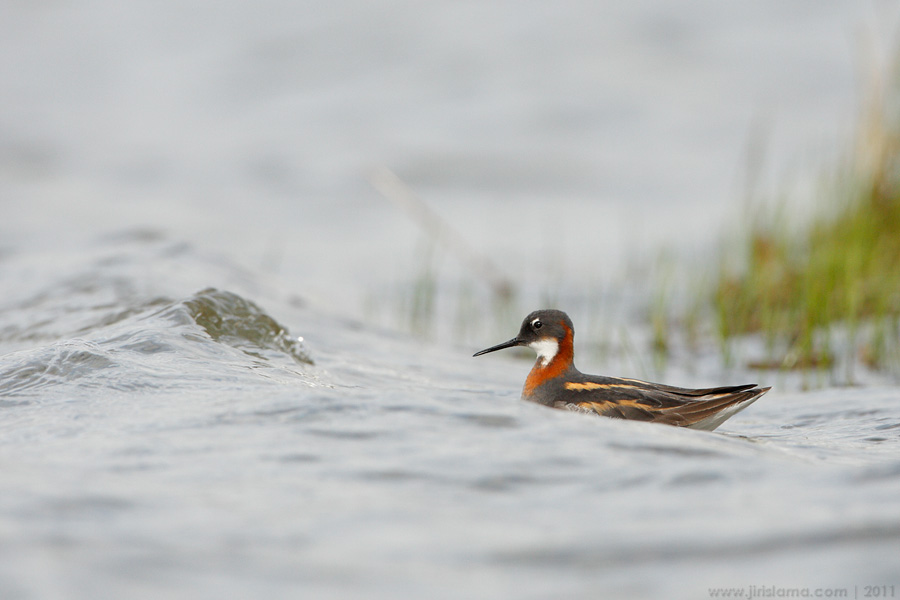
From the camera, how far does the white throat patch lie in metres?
5.66

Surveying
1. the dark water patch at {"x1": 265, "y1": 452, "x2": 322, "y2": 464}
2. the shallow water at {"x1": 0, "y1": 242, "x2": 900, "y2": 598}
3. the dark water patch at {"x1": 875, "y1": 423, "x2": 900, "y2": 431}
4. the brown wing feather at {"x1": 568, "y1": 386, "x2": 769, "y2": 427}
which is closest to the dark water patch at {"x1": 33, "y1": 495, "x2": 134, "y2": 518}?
the shallow water at {"x1": 0, "y1": 242, "x2": 900, "y2": 598}

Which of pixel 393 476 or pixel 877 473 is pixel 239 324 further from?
pixel 877 473

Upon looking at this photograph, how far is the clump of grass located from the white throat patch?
213 cm

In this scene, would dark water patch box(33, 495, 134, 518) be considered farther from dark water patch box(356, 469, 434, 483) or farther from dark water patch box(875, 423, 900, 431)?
dark water patch box(875, 423, 900, 431)

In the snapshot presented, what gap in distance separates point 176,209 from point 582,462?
11070mm

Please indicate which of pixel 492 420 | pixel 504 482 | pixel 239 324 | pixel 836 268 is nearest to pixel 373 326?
pixel 239 324

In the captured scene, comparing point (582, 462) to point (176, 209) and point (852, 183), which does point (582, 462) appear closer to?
point (852, 183)

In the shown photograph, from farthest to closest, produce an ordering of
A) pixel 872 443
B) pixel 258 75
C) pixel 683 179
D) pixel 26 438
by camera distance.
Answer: pixel 258 75 < pixel 683 179 < pixel 872 443 < pixel 26 438

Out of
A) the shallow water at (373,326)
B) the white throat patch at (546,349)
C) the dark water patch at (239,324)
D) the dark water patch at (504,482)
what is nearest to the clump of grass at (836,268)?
the shallow water at (373,326)

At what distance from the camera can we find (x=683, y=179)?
15312mm

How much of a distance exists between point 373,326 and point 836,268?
12.4 ft

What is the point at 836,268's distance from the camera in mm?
7426

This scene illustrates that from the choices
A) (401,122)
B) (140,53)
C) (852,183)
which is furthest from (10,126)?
(852,183)

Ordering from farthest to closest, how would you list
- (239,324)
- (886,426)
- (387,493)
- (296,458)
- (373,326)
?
(373,326) → (239,324) → (886,426) → (296,458) → (387,493)
